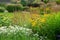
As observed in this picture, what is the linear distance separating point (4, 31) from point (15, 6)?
1629 cm

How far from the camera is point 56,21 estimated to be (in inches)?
349

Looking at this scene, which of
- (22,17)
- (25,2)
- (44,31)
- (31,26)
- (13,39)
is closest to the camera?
(13,39)

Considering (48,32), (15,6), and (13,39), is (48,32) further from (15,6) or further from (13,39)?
(15,6)

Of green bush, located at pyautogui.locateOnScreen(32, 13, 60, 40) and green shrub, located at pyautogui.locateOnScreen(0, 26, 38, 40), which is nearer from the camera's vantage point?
green shrub, located at pyautogui.locateOnScreen(0, 26, 38, 40)

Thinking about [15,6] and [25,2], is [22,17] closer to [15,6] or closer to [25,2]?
[15,6]

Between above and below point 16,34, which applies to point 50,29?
above

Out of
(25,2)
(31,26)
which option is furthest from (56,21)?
(25,2)

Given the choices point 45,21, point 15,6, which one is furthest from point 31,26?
point 15,6

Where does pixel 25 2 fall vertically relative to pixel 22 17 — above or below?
below

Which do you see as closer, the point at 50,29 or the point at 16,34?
the point at 16,34

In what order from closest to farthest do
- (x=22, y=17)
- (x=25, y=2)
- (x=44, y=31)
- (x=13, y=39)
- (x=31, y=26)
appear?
(x=13, y=39), (x=44, y=31), (x=31, y=26), (x=22, y=17), (x=25, y=2)

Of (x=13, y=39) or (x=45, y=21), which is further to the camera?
(x=45, y=21)

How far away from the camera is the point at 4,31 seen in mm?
8875

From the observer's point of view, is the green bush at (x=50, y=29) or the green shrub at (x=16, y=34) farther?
the green bush at (x=50, y=29)
